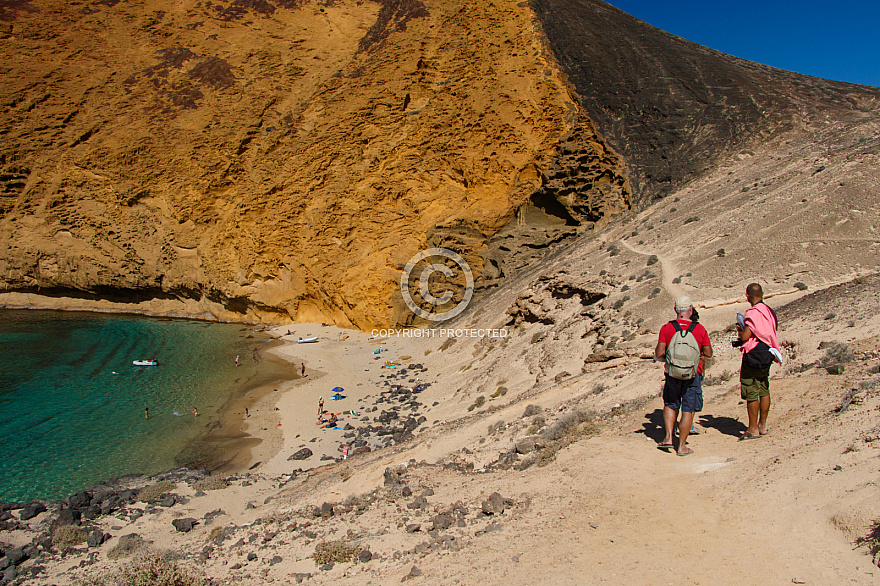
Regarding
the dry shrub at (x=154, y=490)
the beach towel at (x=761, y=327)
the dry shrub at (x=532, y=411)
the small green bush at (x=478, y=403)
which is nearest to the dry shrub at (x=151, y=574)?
the dry shrub at (x=154, y=490)

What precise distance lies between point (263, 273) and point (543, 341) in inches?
728

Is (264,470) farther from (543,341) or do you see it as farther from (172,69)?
(172,69)

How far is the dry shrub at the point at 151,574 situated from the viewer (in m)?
5.19

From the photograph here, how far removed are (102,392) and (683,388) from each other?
1857 cm

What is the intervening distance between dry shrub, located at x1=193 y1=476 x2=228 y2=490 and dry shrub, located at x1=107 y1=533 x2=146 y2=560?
8.14ft

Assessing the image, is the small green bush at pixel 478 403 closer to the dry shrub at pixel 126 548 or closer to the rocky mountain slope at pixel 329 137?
the dry shrub at pixel 126 548

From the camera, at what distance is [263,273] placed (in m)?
26.5

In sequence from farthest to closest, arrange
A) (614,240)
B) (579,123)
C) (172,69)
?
(172,69)
(579,123)
(614,240)

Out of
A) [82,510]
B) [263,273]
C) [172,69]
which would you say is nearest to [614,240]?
[82,510]

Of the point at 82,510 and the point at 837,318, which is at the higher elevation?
the point at 837,318


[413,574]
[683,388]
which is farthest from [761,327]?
[413,574]

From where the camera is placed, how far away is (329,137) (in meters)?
24.9

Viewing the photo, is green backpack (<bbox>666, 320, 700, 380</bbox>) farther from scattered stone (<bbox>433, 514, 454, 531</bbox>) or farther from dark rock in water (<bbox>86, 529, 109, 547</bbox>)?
dark rock in water (<bbox>86, 529, 109, 547</bbox>)

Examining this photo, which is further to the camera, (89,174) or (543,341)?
(89,174)
